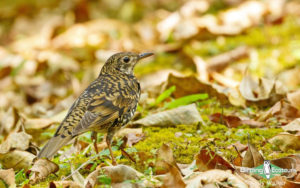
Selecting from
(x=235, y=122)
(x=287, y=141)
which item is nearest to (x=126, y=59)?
(x=235, y=122)

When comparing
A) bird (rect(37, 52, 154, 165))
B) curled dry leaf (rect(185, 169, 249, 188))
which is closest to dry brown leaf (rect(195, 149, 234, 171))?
curled dry leaf (rect(185, 169, 249, 188))

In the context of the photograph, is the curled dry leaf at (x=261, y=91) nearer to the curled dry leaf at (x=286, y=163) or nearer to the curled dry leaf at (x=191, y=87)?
the curled dry leaf at (x=191, y=87)

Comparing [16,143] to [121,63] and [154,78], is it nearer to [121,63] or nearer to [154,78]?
[121,63]

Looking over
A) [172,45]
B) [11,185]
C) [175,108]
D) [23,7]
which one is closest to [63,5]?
[23,7]

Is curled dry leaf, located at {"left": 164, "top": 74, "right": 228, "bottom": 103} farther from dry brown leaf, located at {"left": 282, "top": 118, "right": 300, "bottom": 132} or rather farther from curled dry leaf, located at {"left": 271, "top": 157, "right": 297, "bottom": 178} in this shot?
curled dry leaf, located at {"left": 271, "top": 157, "right": 297, "bottom": 178}

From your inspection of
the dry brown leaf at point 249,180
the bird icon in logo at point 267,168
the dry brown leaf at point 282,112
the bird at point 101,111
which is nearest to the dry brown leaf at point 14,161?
the bird at point 101,111
